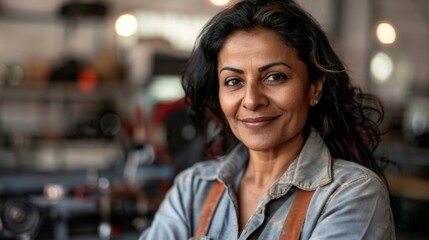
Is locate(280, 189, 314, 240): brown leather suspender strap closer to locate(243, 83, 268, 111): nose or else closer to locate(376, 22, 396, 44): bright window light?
locate(243, 83, 268, 111): nose

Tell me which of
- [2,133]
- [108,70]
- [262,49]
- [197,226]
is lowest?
[2,133]

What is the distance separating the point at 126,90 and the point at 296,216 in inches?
250

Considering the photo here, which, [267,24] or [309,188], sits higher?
[267,24]

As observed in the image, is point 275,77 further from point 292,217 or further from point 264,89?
point 292,217

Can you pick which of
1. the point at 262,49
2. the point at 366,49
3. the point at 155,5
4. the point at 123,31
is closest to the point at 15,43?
the point at 155,5

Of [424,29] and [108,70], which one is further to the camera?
[424,29]

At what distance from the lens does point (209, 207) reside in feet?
4.84

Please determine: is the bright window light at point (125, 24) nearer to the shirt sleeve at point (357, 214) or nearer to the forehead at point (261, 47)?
the forehead at point (261, 47)

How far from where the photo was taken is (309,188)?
1.33 metres

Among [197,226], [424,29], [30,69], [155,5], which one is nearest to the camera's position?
[197,226]

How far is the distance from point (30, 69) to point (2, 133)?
0.83 metres

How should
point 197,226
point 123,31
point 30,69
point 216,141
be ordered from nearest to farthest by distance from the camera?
point 197,226 → point 216,141 → point 123,31 → point 30,69

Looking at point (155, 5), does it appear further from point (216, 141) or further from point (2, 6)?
point (216, 141)

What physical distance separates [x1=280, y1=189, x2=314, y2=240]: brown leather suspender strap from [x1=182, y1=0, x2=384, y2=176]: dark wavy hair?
0.78 feet
